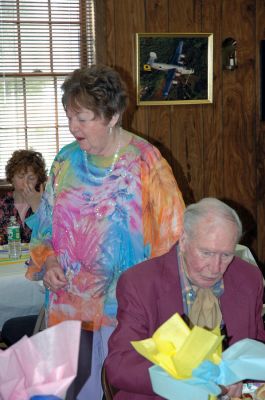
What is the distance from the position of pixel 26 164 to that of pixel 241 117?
6.09 ft

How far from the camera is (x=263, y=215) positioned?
493 cm

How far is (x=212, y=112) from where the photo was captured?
4.74 m

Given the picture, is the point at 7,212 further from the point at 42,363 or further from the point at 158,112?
the point at 42,363

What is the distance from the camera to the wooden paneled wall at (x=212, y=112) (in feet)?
14.6

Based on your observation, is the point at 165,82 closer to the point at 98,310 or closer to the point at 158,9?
the point at 158,9

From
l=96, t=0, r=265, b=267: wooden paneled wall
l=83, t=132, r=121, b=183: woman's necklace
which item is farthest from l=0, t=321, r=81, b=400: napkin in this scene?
l=96, t=0, r=265, b=267: wooden paneled wall

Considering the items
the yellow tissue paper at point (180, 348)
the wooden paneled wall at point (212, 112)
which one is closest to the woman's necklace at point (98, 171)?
the yellow tissue paper at point (180, 348)

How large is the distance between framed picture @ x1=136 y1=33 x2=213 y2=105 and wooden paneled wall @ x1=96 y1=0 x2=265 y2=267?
58mm

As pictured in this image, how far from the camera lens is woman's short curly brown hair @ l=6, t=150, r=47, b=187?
12.5 feet

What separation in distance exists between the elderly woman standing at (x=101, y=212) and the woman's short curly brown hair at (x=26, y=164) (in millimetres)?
1616

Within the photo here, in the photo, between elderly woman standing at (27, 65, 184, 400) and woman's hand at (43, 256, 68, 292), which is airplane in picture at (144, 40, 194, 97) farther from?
woman's hand at (43, 256, 68, 292)

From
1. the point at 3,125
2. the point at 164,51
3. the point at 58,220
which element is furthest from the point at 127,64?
the point at 58,220

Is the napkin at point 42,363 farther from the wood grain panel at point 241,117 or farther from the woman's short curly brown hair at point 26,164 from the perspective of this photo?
the wood grain panel at point 241,117

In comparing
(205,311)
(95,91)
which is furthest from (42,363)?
(95,91)
